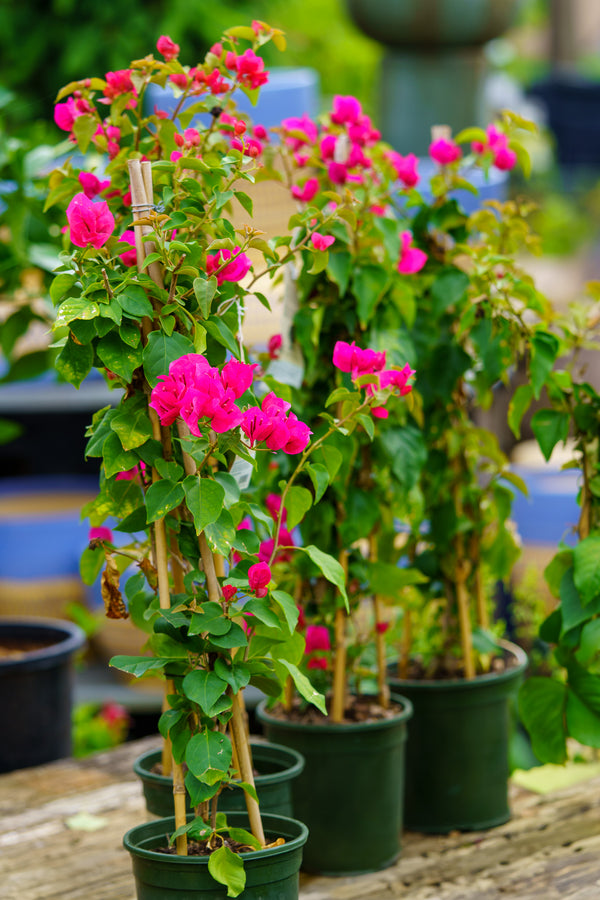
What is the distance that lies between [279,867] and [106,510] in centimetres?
45

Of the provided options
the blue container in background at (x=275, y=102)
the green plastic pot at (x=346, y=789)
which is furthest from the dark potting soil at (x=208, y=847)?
the blue container in background at (x=275, y=102)

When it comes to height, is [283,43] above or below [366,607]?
above

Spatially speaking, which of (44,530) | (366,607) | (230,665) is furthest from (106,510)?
(44,530)

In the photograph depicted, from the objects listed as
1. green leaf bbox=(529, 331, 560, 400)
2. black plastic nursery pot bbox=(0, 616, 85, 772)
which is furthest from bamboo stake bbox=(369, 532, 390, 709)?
black plastic nursery pot bbox=(0, 616, 85, 772)

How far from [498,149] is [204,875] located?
112cm

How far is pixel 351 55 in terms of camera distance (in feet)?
21.8

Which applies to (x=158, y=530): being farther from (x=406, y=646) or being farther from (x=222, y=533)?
(x=406, y=646)

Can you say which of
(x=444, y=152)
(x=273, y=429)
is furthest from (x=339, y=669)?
(x=444, y=152)

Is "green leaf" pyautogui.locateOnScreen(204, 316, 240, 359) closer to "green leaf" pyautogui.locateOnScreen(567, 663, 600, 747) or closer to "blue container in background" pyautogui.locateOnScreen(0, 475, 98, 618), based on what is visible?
"green leaf" pyautogui.locateOnScreen(567, 663, 600, 747)

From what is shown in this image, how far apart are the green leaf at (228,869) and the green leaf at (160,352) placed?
505 mm

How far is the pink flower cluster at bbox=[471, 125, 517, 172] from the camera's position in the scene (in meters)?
1.91

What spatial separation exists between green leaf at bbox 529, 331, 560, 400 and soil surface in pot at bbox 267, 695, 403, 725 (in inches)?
21.2

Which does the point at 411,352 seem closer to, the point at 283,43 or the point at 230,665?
the point at 283,43

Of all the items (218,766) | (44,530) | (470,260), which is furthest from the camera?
(44,530)
